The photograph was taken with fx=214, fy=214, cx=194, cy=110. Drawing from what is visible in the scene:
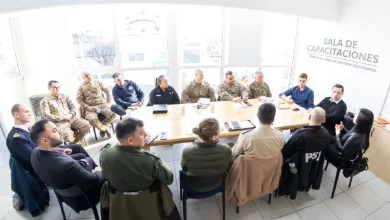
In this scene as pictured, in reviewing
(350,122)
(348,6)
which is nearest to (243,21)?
(348,6)

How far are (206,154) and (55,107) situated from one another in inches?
107

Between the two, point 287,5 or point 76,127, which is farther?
point 287,5

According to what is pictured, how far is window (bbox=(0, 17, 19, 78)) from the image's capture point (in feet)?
11.5

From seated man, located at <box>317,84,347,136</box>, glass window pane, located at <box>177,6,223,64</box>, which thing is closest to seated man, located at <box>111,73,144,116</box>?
glass window pane, located at <box>177,6,223,64</box>

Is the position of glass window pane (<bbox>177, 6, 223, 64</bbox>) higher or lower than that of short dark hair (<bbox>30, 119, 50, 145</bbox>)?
higher

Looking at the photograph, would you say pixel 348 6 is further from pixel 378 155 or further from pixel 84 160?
pixel 84 160

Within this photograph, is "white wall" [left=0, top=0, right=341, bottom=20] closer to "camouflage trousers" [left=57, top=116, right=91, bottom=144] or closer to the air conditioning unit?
"camouflage trousers" [left=57, top=116, right=91, bottom=144]

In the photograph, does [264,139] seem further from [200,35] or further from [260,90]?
[200,35]

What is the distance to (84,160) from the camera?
2.14m

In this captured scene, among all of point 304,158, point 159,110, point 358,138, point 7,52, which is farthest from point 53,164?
point 7,52

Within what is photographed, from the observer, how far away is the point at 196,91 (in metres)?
3.85

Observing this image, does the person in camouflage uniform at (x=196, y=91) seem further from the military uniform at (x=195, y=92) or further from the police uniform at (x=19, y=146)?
the police uniform at (x=19, y=146)

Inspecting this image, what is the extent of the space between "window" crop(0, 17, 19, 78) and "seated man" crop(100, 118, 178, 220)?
3195mm

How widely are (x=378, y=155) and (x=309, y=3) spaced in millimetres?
2676
